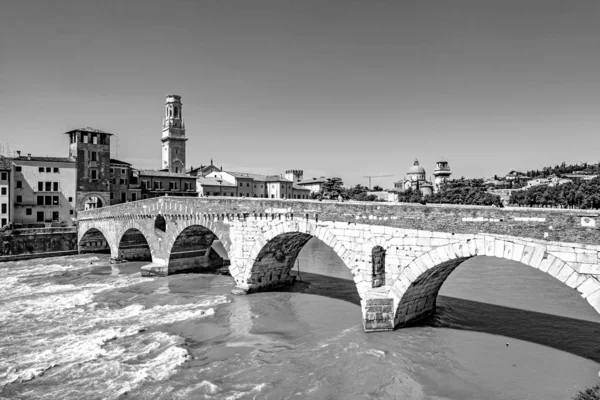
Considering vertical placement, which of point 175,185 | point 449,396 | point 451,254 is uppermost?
point 175,185

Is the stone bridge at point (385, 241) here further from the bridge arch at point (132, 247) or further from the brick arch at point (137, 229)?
the bridge arch at point (132, 247)

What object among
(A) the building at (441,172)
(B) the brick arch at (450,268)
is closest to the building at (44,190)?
(B) the brick arch at (450,268)

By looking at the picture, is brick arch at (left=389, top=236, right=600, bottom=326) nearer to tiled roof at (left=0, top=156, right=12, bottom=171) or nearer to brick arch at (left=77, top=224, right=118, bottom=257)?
brick arch at (left=77, top=224, right=118, bottom=257)

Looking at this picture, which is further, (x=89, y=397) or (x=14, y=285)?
(x=14, y=285)

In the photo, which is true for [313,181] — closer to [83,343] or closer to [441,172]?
[441,172]

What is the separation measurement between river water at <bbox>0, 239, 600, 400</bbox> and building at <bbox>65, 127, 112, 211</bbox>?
973 inches

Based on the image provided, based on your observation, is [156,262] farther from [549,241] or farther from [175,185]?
[175,185]

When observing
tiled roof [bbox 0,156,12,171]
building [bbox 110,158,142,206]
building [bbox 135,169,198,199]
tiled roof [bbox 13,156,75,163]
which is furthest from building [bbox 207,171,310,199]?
tiled roof [bbox 0,156,12,171]

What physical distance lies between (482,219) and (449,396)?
473cm

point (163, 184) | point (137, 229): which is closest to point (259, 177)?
point (163, 184)

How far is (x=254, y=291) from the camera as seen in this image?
20078 mm

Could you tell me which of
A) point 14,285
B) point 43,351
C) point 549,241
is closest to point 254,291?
point 43,351

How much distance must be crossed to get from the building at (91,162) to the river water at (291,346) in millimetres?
24717

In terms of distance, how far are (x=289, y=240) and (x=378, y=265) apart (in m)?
6.47
